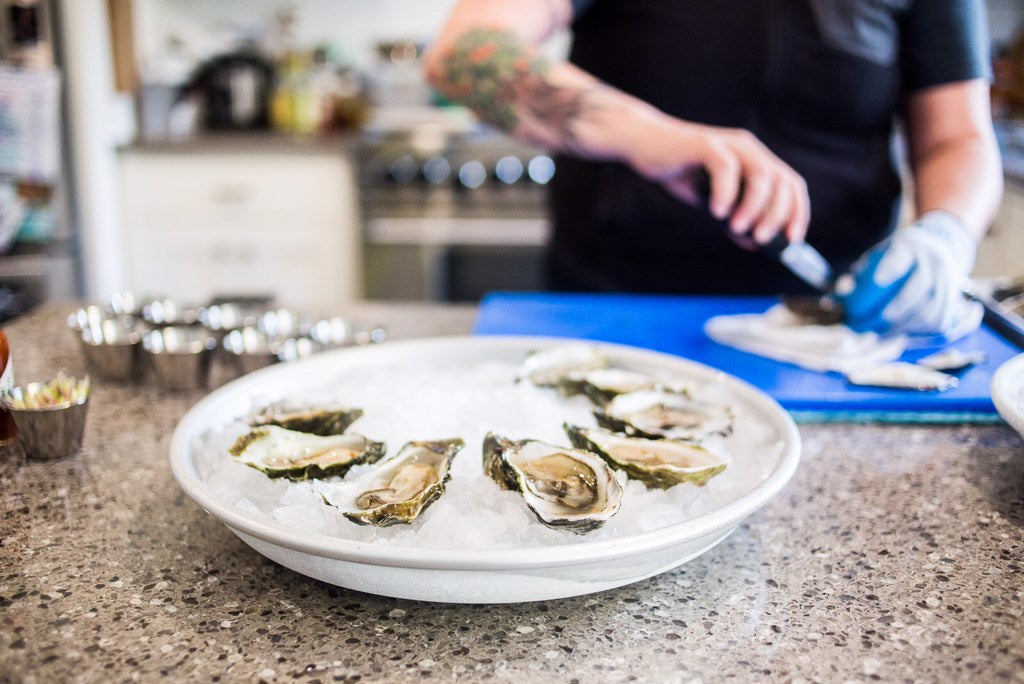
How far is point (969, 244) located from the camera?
4.28ft

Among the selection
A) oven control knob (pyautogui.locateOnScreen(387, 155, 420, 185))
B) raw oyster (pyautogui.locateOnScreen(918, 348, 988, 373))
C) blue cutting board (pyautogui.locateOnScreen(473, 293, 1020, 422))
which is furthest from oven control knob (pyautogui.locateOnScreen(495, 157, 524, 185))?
raw oyster (pyautogui.locateOnScreen(918, 348, 988, 373))

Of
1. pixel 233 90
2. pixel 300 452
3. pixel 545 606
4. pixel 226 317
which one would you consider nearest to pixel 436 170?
pixel 233 90

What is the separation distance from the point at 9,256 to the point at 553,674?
300 centimetres

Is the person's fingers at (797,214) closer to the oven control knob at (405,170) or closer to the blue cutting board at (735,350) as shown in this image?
the blue cutting board at (735,350)

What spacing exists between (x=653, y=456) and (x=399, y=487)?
7.9 inches

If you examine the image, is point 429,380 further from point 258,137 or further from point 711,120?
point 258,137

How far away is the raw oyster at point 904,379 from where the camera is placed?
994 mm

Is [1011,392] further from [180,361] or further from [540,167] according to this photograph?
[540,167]

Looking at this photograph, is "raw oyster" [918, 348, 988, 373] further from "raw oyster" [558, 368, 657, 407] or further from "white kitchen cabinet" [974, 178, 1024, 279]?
"white kitchen cabinet" [974, 178, 1024, 279]

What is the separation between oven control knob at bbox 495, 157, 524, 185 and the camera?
312 cm

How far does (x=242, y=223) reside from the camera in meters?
3.20

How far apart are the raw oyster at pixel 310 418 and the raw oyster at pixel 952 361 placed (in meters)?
0.73

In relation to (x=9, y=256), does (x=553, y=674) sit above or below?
above

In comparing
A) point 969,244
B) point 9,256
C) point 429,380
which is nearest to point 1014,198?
point 969,244
